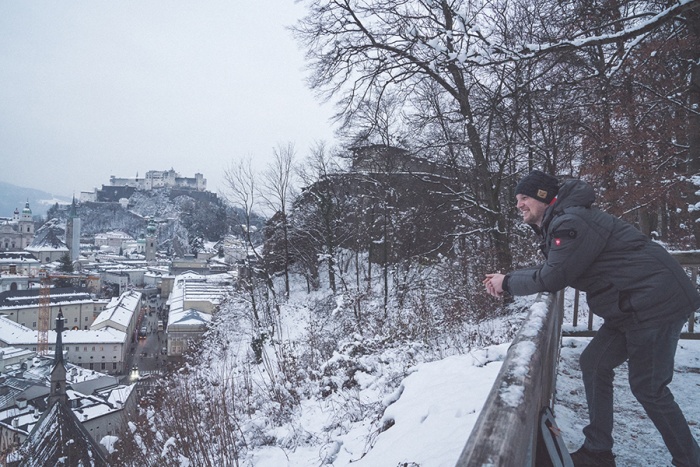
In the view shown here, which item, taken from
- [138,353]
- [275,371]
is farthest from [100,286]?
[275,371]

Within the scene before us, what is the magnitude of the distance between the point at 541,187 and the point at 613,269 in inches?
25.7

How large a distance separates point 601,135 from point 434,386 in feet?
20.7

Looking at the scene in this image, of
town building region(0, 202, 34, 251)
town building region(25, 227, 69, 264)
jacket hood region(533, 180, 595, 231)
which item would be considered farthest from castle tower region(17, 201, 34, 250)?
jacket hood region(533, 180, 595, 231)

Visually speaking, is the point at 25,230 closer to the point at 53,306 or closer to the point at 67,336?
the point at 53,306

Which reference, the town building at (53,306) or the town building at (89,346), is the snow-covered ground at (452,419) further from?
the town building at (53,306)

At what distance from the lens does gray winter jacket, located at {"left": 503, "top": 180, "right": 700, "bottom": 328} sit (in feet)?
7.09

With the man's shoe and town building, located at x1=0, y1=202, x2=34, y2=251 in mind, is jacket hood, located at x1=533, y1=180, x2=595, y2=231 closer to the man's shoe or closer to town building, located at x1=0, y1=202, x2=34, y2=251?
the man's shoe

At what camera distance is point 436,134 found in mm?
11383

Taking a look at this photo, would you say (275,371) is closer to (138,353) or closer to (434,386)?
(434,386)

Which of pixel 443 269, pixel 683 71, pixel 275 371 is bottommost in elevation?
pixel 275 371

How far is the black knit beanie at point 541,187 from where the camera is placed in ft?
8.44

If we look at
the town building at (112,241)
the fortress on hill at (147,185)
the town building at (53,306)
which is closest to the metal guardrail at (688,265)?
the town building at (53,306)

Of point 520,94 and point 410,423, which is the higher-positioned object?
point 520,94

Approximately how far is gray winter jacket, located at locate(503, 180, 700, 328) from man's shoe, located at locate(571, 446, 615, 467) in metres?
0.81
